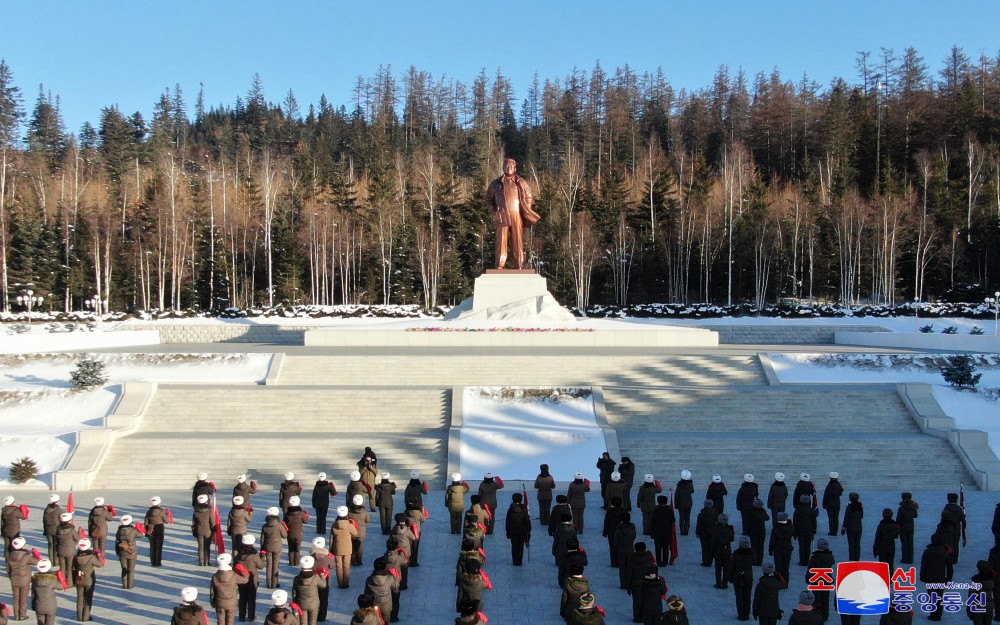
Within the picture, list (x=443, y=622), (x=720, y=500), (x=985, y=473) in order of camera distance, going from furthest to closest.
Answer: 1. (x=985, y=473)
2. (x=720, y=500)
3. (x=443, y=622)

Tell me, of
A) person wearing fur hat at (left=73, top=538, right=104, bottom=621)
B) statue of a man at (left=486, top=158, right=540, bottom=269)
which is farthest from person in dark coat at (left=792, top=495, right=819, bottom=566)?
statue of a man at (left=486, top=158, right=540, bottom=269)

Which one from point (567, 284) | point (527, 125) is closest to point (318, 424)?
point (567, 284)

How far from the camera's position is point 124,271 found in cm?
4362

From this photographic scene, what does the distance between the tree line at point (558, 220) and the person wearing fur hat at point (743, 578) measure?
106 ft

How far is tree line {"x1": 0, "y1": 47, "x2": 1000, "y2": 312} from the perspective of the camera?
41375 mm

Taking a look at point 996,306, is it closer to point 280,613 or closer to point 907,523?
point 907,523

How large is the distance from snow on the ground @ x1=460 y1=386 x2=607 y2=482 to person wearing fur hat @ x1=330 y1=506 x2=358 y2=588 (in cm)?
525

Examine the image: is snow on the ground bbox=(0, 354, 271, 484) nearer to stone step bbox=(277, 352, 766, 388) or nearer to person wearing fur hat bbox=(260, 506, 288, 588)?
stone step bbox=(277, 352, 766, 388)

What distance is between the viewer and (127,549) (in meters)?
8.72

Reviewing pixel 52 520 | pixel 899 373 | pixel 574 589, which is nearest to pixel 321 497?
pixel 52 520

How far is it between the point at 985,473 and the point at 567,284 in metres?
30.6

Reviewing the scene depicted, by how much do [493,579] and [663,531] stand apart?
2.14m

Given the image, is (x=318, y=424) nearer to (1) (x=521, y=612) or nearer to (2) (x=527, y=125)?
(1) (x=521, y=612)

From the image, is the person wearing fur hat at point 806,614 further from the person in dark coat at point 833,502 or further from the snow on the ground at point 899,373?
the snow on the ground at point 899,373
